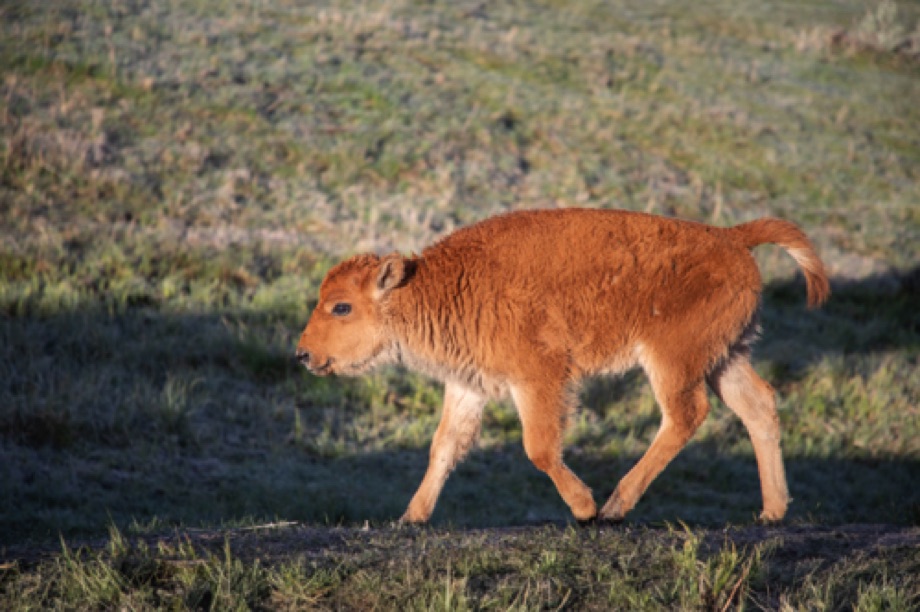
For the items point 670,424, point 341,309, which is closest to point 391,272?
point 341,309

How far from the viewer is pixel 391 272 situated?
23.3 ft

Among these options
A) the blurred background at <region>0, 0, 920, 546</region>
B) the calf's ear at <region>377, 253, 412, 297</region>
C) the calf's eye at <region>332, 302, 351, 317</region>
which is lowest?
the blurred background at <region>0, 0, 920, 546</region>

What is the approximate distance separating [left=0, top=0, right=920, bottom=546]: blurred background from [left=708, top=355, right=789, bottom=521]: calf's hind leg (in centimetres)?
56

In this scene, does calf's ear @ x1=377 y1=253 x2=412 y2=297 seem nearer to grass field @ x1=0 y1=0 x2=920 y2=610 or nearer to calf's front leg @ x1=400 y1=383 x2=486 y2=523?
calf's front leg @ x1=400 y1=383 x2=486 y2=523

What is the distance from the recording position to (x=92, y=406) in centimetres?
1005

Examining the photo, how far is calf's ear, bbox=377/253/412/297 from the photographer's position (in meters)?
7.02

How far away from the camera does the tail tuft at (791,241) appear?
7.36m

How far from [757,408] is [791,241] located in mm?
1300

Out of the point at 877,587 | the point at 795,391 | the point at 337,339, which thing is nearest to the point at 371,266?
the point at 337,339

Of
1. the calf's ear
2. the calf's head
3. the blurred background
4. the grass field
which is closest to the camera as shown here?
the grass field

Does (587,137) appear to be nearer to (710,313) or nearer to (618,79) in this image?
(618,79)

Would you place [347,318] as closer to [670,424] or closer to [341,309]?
[341,309]

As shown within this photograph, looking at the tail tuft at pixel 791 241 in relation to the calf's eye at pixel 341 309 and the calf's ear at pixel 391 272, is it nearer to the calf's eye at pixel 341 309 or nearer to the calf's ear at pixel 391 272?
the calf's ear at pixel 391 272

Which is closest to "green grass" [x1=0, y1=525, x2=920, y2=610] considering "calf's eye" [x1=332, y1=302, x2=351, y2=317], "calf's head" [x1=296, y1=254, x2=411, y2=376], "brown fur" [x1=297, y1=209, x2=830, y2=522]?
"brown fur" [x1=297, y1=209, x2=830, y2=522]
